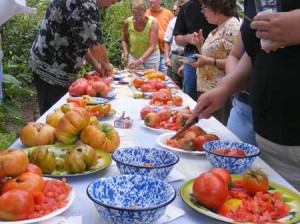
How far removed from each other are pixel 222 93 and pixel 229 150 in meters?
0.41

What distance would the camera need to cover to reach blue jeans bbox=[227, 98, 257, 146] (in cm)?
224

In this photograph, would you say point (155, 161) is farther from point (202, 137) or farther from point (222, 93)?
point (222, 93)

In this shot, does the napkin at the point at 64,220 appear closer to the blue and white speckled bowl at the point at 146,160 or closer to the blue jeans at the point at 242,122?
the blue and white speckled bowl at the point at 146,160

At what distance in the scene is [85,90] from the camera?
2.82 m

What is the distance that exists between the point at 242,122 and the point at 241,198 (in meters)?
1.17

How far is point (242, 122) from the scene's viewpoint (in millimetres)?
2293

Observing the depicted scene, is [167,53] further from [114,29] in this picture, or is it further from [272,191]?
[272,191]

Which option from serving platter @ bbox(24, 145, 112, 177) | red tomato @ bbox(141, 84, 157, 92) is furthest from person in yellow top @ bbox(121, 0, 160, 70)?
serving platter @ bbox(24, 145, 112, 177)

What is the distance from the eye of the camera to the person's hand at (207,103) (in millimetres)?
1795

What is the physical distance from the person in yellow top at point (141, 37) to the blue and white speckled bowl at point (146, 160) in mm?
3774

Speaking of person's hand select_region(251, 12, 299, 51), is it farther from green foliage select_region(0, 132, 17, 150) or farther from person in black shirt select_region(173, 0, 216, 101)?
person in black shirt select_region(173, 0, 216, 101)

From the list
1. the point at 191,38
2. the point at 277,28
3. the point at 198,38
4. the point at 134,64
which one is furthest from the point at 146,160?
the point at 134,64

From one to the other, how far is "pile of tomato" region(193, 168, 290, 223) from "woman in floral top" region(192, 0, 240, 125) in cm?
207

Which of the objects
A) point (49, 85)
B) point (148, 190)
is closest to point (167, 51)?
point (49, 85)
